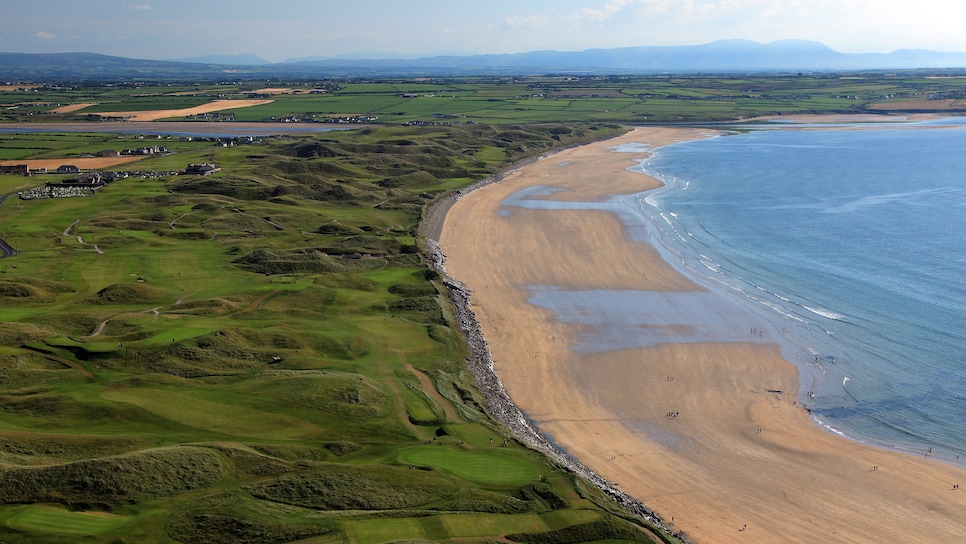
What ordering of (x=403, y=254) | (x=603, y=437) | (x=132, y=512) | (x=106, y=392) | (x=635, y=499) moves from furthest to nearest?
(x=403, y=254), (x=603, y=437), (x=106, y=392), (x=635, y=499), (x=132, y=512)

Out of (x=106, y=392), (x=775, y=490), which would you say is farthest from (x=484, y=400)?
(x=106, y=392)

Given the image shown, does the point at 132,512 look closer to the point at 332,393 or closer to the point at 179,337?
the point at 332,393

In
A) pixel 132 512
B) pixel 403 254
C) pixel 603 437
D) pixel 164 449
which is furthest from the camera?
pixel 403 254

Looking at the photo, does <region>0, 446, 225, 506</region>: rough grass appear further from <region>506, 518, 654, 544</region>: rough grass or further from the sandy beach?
the sandy beach

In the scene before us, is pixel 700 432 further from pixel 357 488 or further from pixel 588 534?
pixel 357 488

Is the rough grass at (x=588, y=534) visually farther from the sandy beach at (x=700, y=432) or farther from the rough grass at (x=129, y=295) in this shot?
the rough grass at (x=129, y=295)

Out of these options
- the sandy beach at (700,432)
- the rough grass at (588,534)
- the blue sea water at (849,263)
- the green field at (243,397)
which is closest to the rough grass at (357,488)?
the green field at (243,397)

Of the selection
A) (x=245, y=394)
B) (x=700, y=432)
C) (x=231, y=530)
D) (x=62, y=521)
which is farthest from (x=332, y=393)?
(x=700, y=432)
